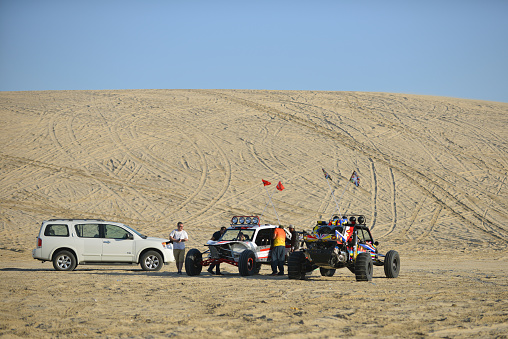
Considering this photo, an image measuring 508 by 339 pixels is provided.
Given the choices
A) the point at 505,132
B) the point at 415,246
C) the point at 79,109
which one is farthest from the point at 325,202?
the point at 79,109

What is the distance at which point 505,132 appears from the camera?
42.4 meters

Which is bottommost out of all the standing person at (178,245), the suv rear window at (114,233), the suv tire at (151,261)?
the suv tire at (151,261)

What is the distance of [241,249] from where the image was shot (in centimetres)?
1521

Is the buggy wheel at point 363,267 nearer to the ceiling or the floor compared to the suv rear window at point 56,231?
nearer to the floor

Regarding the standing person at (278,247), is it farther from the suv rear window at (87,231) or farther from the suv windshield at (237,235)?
the suv rear window at (87,231)

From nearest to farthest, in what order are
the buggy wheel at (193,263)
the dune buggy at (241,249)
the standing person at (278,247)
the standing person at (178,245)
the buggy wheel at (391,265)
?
the buggy wheel at (391,265) → the dune buggy at (241,249) → the buggy wheel at (193,263) → the standing person at (278,247) → the standing person at (178,245)

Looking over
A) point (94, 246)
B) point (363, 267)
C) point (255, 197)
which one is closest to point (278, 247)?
point (363, 267)

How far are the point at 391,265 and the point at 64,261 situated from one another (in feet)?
31.7

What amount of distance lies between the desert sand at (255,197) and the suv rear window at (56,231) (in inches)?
49.9

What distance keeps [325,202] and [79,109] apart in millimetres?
25090

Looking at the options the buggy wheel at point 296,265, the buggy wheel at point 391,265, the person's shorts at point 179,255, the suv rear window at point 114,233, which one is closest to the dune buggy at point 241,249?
the person's shorts at point 179,255

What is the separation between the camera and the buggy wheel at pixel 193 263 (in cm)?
1496

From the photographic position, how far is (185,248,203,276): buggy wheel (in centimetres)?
1496

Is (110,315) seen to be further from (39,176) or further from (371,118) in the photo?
(371,118)
